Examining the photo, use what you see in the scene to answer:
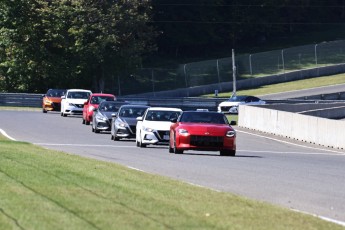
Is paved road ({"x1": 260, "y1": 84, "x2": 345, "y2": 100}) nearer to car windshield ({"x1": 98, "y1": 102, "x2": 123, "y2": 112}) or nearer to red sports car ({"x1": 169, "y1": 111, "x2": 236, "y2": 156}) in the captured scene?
car windshield ({"x1": 98, "y1": 102, "x2": 123, "y2": 112})

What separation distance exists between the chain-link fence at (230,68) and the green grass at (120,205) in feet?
204

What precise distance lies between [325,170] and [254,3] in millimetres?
78059

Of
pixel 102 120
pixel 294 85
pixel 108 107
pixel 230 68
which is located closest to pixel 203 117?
pixel 102 120

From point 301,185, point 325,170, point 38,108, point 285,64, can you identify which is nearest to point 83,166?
point 301,185

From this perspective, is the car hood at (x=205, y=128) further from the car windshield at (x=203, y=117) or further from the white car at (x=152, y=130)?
the white car at (x=152, y=130)

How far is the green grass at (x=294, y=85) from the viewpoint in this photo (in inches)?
3226

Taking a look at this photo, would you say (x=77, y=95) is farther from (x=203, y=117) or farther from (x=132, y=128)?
(x=203, y=117)

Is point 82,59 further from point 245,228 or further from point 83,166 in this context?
point 245,228

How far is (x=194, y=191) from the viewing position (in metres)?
15.8

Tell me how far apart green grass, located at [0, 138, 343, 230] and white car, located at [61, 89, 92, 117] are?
127 feet

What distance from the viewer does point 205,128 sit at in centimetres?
2933

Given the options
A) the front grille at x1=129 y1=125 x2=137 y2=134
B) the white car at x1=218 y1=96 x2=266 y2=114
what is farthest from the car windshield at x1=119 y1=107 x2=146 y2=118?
the white car at x1=218 y1=96 x2=266 y2=114

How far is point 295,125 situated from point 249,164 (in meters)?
17.1

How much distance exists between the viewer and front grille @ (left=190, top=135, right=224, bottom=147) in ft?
95.5
